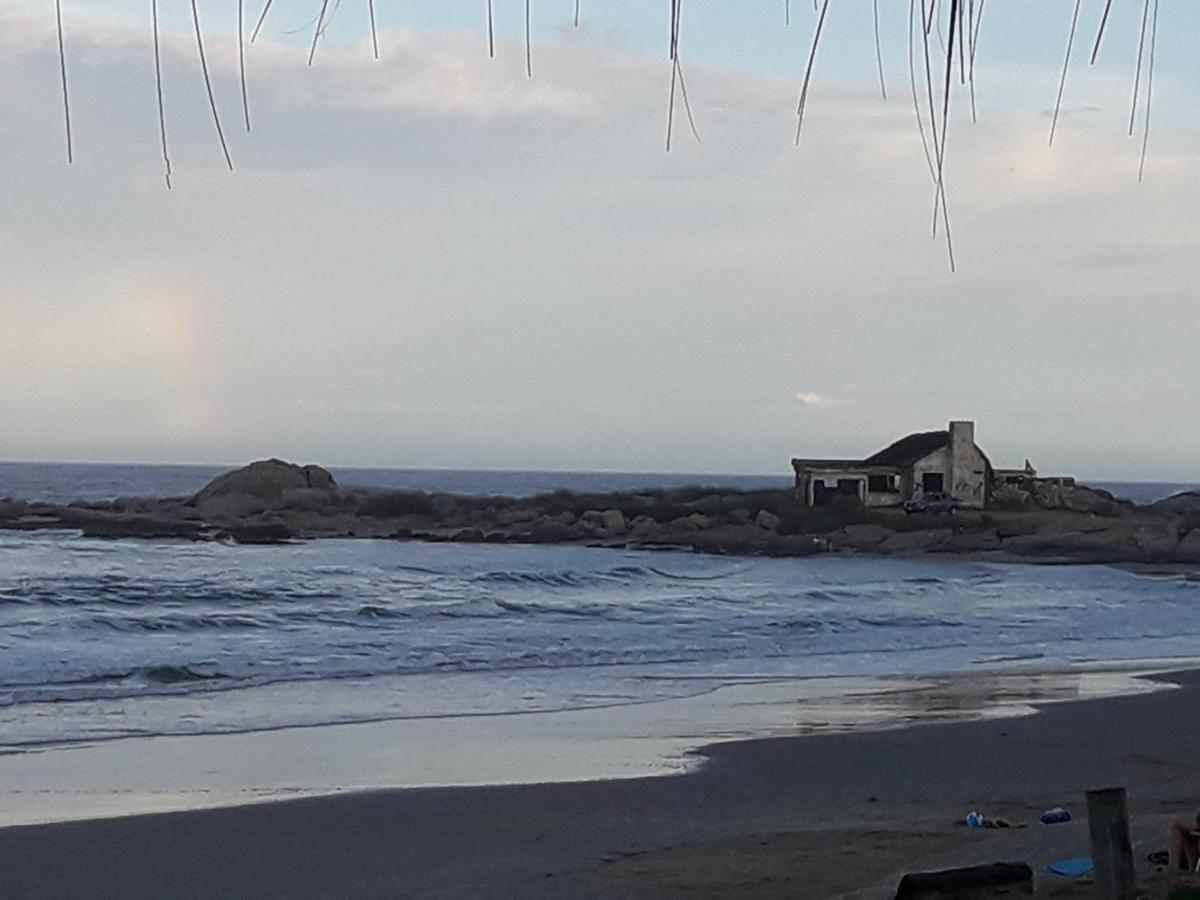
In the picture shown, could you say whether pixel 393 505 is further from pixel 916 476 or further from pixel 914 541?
pixel 914 541

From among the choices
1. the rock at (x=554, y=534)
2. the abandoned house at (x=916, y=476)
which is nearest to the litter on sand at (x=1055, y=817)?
the rock at (x=554, y=534)

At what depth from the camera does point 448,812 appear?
8984 millimetres

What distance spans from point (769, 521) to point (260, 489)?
1934cm

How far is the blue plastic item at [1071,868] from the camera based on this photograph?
20.5 feet

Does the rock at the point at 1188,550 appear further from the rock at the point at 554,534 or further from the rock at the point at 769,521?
the rock at the point at 554,534

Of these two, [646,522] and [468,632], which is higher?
[646,522]

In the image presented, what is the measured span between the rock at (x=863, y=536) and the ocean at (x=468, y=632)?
27.9 feet

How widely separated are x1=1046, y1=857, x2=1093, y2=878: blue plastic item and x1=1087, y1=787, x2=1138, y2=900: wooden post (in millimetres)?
1537

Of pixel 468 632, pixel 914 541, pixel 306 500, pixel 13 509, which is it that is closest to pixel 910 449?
pixel 914 541

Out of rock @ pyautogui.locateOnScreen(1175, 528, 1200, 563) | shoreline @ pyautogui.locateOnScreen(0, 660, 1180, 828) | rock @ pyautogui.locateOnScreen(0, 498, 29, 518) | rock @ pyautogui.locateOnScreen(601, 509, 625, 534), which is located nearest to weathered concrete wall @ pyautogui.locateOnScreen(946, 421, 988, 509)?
rock @ pyautogui.locateOnScreen(1175, 528, 1200, 563)

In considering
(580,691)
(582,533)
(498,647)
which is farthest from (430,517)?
(580,691)

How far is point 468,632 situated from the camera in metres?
21.2

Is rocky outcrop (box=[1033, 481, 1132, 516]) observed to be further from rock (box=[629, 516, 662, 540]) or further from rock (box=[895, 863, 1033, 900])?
rock (box=[895, 863, 1033, 900])

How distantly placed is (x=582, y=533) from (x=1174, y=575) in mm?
18666
